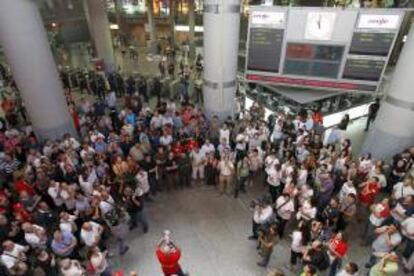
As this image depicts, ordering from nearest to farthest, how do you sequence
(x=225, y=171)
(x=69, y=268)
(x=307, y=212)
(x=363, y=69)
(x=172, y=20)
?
(x=69, y=268), (x=307, y=212), (x=225, y=171), (x=363, y=69), (x=172, y=20)

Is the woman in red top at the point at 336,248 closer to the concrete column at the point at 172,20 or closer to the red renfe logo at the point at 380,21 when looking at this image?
the red renfe logo at the point at 380,21

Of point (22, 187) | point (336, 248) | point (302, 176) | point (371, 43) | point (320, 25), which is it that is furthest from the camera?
point (320, 25)

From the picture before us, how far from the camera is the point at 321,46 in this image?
8.48 meters

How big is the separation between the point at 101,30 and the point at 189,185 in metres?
10.6

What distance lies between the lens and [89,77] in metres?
13.6

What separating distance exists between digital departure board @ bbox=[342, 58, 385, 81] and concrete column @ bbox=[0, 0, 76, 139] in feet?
26.1

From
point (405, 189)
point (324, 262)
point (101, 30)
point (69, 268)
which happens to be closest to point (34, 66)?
point (69, 268)

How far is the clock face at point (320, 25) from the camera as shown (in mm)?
7988

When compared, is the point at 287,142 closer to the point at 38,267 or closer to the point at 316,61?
the point at 316,61

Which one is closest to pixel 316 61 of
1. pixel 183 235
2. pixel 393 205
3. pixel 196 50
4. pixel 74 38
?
pixel 393 205

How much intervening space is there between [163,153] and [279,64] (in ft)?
14.3

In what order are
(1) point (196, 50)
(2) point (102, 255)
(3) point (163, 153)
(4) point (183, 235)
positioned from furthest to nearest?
(1) point (196, 50)
(3) point (163, 153)
(4) point (183, 235)
(2) point (102, 255)

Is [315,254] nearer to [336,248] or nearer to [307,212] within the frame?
[336,248]

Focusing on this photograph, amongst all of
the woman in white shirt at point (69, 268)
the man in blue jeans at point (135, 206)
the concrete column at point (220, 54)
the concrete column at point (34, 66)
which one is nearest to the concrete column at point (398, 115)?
the concrete column at point (220, 54)
